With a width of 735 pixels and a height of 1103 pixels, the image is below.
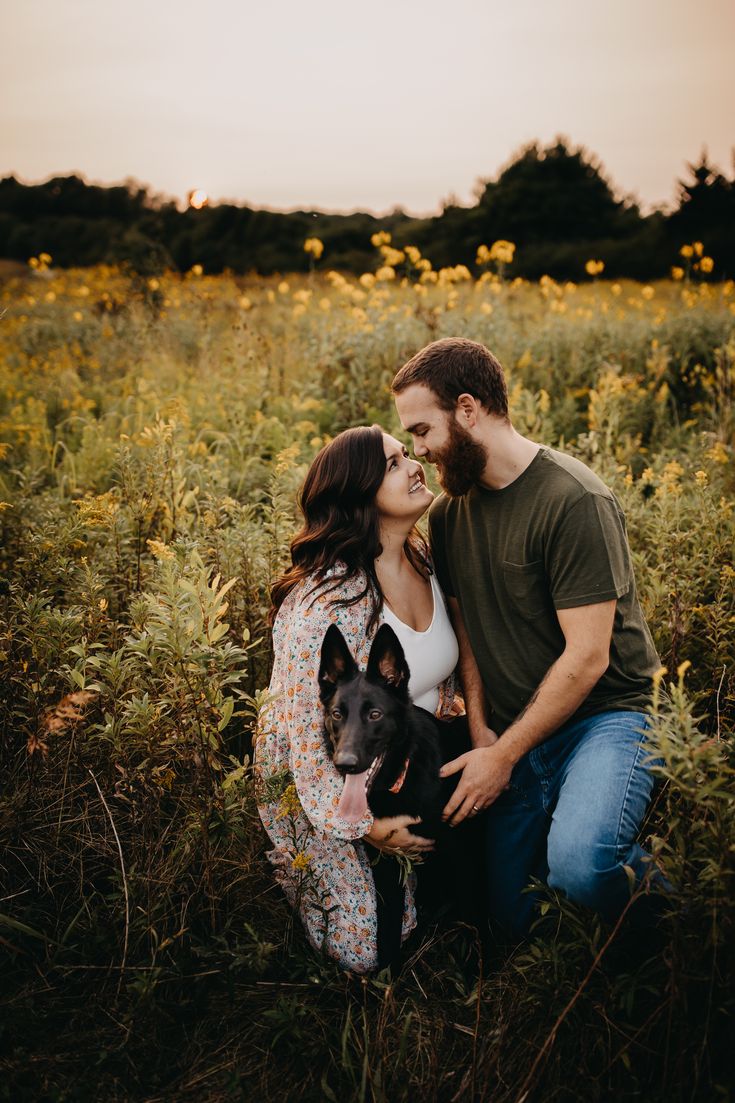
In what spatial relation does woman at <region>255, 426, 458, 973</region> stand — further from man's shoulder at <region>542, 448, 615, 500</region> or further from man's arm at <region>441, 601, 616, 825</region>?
man's shoulder at <region>542, 448, 615, 500</region>

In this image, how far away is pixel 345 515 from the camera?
257 cm

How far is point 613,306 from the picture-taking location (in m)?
8.30

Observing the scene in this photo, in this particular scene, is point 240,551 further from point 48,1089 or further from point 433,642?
point 48,1089

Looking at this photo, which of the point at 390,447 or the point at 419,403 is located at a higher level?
the point at 419,403

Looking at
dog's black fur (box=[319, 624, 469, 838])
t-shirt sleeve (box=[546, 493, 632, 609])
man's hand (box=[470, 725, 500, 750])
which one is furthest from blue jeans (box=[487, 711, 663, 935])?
t-shirt sleeve (box=[546, 493, 632, 609])

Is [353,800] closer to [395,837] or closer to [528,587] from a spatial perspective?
[395,837]

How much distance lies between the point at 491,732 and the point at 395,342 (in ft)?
12.3

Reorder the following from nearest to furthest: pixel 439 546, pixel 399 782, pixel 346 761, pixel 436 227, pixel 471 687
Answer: pixel 346 761 < pixel 399 782 < pixel 471 687 < pixel 439 546 < pixel 436 227

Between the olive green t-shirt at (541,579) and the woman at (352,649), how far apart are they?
0.69ft

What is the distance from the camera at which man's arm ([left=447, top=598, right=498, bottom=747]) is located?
8.72 ft

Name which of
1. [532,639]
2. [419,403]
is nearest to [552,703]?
[532,639]

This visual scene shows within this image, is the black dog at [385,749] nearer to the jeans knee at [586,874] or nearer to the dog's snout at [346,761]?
the dog's snout at [346,761]

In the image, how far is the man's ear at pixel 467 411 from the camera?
2.62 metres

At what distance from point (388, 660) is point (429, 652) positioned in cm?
33
